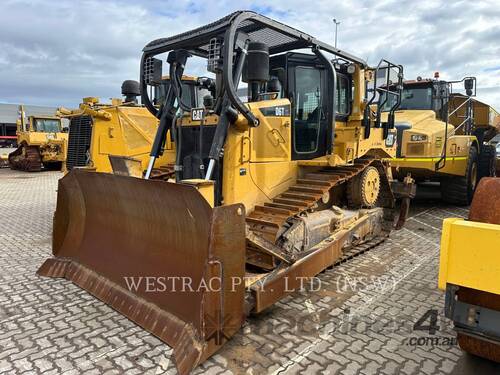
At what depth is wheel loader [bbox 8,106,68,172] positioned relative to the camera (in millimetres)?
20016

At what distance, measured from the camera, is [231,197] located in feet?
13.5

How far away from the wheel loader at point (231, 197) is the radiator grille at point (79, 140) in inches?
→ 218

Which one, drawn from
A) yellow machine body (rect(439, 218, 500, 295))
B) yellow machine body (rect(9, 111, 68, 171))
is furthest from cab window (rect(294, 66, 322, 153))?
yellow machine body (rect(9, 111, 68, 171))

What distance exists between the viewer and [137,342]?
10.6 ft

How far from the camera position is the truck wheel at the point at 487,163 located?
388 inches

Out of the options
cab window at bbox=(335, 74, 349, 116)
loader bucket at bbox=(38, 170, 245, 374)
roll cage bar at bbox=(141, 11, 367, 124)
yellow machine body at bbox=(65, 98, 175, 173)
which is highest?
roll cage bar at bbox=(141, 11, 367, 124)

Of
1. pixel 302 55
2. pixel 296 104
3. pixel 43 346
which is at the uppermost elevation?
pixel 302 55

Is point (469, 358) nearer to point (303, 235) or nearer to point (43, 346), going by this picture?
point (303, 235)

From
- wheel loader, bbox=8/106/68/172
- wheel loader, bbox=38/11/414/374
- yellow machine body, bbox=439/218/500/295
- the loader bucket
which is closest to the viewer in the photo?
yellow machine body, bbox=439/218/500/295

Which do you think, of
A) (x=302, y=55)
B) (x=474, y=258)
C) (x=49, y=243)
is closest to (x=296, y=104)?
(x=302, y=55)

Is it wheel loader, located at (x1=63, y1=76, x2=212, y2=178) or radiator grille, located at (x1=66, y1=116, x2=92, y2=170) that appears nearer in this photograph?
wheel loader, located at (x1=63, y1=76, x2=212, y2=178)

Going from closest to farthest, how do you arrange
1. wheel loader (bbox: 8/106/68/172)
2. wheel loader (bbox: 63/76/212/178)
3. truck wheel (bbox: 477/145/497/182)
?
wheel loader (bbox: 63/76/212/178) → truck wheel (bbox: 477/145/497/182) → wheel loader (bbox: 8/106/68/172)

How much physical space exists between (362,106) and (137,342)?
4.29 metres

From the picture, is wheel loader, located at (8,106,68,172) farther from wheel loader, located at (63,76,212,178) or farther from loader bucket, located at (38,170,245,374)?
loader bucket, located at (38,170,245,374)
